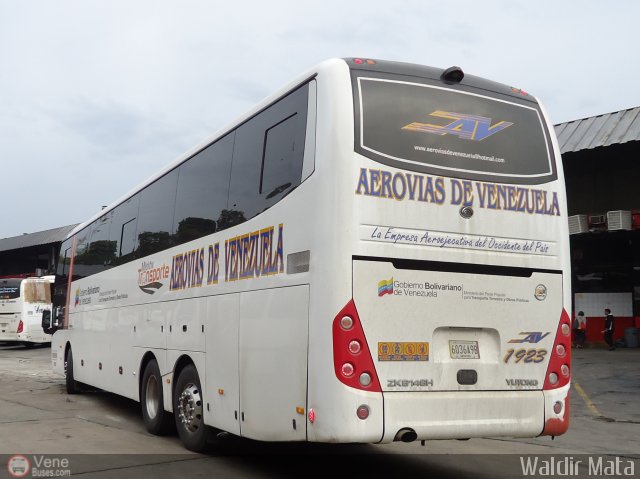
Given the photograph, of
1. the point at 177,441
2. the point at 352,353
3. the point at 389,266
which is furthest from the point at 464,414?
the point at 177,441

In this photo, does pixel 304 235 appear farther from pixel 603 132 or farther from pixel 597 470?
pixel 603 132

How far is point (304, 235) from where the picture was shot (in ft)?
21.5

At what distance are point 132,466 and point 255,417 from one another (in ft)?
5.89

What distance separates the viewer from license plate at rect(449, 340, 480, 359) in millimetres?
6703

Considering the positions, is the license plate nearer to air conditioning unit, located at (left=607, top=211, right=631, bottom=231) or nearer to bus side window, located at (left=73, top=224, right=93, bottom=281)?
bus side window, located at (left=73, top=224, right=93, bottom=281)

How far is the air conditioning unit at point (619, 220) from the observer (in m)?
26.2

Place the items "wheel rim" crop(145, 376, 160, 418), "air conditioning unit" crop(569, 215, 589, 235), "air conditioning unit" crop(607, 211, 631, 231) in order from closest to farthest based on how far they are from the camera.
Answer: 1. "wheel rim" crop(145, 376, 160, 418)
2. "air conditioning unit" crop(607, 211, 631, 231)
3. "air conditioning unit" crop(569, 215, 589, 235)

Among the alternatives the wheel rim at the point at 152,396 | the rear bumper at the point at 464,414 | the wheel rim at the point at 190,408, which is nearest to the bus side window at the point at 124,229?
the wheel rim at the point at 152,396

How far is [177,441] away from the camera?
9.71 meters

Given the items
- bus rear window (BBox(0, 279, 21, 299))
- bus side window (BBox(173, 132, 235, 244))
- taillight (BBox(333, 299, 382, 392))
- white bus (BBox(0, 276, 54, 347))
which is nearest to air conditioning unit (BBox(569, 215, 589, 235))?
bus side window (BBox(173, 132, 235, 244))

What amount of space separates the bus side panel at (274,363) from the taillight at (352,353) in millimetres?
375

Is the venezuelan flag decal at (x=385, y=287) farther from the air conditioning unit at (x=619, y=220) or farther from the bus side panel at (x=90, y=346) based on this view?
the air conditioning unit at (x=619, y=220)

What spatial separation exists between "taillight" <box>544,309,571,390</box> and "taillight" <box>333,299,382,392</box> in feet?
6.27

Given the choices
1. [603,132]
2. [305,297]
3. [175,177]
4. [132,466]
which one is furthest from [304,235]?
[603,132]
